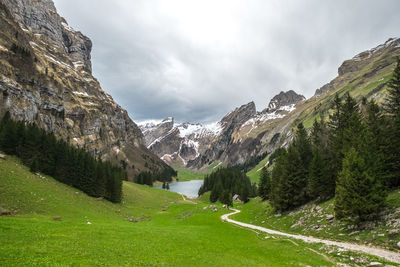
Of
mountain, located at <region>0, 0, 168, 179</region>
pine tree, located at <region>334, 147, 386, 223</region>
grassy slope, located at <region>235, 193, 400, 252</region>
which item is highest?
mountain, located at <region>0, 0, 168, 179</region>

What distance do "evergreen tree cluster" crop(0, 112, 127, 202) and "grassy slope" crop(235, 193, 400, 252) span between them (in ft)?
160

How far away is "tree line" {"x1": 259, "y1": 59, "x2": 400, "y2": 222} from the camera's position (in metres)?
26.4

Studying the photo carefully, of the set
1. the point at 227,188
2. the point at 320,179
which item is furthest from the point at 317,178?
the point at 227,188

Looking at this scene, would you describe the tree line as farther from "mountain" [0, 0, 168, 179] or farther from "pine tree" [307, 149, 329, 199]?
"mountain" [0, 0, 168, 179]

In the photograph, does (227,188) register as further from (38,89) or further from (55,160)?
(38,89)

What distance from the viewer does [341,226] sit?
1165 inches

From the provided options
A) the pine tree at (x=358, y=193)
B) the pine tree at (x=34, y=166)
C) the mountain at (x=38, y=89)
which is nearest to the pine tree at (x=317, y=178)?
the pine tree at (x=358, y=193)

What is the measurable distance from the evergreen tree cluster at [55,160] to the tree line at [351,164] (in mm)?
51351

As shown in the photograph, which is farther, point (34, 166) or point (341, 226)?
point (34, 166)

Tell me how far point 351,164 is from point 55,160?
230ft

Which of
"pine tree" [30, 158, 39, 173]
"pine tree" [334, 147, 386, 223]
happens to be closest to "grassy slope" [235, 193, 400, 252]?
"pine tree" [334, 147, 386, 223]

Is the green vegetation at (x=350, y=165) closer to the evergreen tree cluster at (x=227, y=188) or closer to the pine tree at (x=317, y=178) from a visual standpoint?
the pine tree at (x=317, y=178)

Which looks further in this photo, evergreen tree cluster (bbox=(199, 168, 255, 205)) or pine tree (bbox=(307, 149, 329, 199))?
evergreen tree cluster (bbox=(199, 168, 255, 205))

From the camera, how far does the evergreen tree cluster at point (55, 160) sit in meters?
55.8
